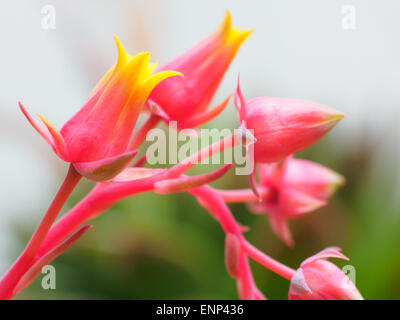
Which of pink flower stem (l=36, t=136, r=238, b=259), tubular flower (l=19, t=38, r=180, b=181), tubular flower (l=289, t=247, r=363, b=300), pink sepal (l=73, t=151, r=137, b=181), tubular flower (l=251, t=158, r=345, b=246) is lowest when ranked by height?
tubular flower (l=289, t=247, r=363, b=300)

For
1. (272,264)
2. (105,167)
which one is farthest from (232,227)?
(105,167)

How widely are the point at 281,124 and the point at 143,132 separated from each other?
13 cm

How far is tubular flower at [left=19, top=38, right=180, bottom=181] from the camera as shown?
41cm

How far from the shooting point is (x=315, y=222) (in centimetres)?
117

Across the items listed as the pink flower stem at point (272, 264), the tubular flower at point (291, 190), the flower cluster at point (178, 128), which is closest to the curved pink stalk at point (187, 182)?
the flower cluster at point (178, 128)

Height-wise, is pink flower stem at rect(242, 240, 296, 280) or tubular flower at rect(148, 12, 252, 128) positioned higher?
tubular flower at rect(148, 12, 252, 128)

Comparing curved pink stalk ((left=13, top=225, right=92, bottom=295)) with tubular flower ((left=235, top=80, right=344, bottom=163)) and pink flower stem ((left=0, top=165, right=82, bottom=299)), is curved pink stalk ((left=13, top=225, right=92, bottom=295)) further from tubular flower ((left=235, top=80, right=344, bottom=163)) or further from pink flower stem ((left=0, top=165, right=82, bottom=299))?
tubular flower ((left=235, top=80, right=344, bottom=163))

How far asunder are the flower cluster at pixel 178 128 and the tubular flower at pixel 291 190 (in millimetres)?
108

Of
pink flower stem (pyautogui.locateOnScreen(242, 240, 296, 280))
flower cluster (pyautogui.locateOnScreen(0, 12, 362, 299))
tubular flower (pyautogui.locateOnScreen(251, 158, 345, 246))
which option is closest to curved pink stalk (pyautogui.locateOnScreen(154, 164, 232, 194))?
flower cluster (pyautogui.locateOnScreen(0, 12, 362, 299))

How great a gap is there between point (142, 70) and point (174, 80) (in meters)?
0.07

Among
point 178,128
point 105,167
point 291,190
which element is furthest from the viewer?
point 291,190

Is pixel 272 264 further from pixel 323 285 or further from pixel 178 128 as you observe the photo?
pixel 178 128

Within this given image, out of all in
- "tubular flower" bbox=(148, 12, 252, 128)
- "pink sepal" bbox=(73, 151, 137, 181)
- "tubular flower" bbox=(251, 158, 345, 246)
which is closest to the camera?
"pink sepal" bbox=(73, 151, 137, 181)

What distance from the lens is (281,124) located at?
1.51ft
